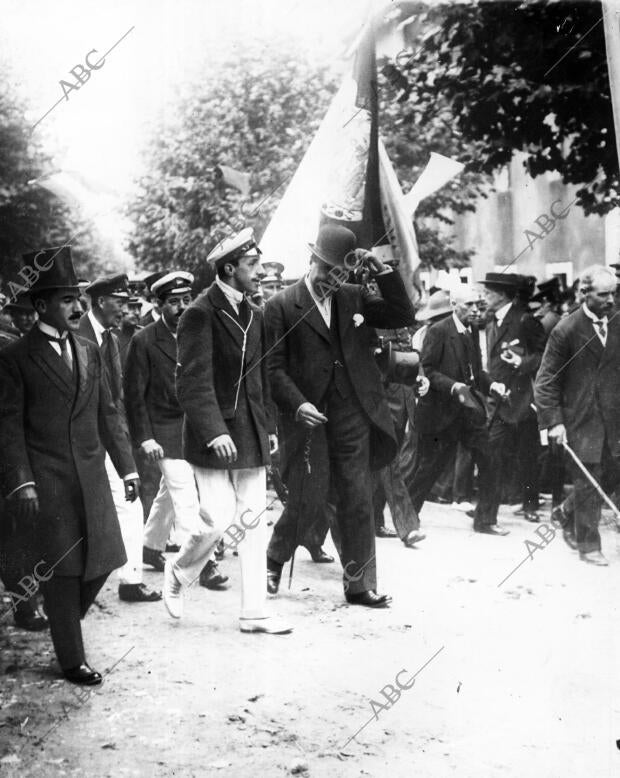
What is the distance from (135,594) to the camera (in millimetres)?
6375

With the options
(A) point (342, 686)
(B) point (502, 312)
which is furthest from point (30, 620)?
(B) point (502, 312)

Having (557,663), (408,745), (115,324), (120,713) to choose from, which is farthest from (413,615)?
(115,324)

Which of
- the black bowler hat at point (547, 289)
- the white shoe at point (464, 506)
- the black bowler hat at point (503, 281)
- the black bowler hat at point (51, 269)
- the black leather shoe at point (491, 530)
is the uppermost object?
the black bowler hat at point (51, 269)

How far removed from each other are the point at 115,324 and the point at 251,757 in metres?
3.14

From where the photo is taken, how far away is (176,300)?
6770 millimetres

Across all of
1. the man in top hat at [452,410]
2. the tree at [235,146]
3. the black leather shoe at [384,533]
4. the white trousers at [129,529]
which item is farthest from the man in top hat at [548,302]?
the white trousers at [129,529]

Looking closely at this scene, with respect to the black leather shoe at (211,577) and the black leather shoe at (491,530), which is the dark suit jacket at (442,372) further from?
the black leather shoe at (211,577)

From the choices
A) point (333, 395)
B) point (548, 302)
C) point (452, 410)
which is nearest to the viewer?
point (333, 395)

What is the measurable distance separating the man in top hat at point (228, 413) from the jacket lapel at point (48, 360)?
0.90 metres

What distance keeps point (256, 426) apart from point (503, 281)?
3.58 meters

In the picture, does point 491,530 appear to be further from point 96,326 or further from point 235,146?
point 235,146

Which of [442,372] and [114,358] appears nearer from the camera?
[114,358]

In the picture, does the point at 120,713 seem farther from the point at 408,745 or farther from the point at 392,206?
the point at 392,206

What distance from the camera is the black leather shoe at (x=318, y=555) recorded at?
6.71 meters
